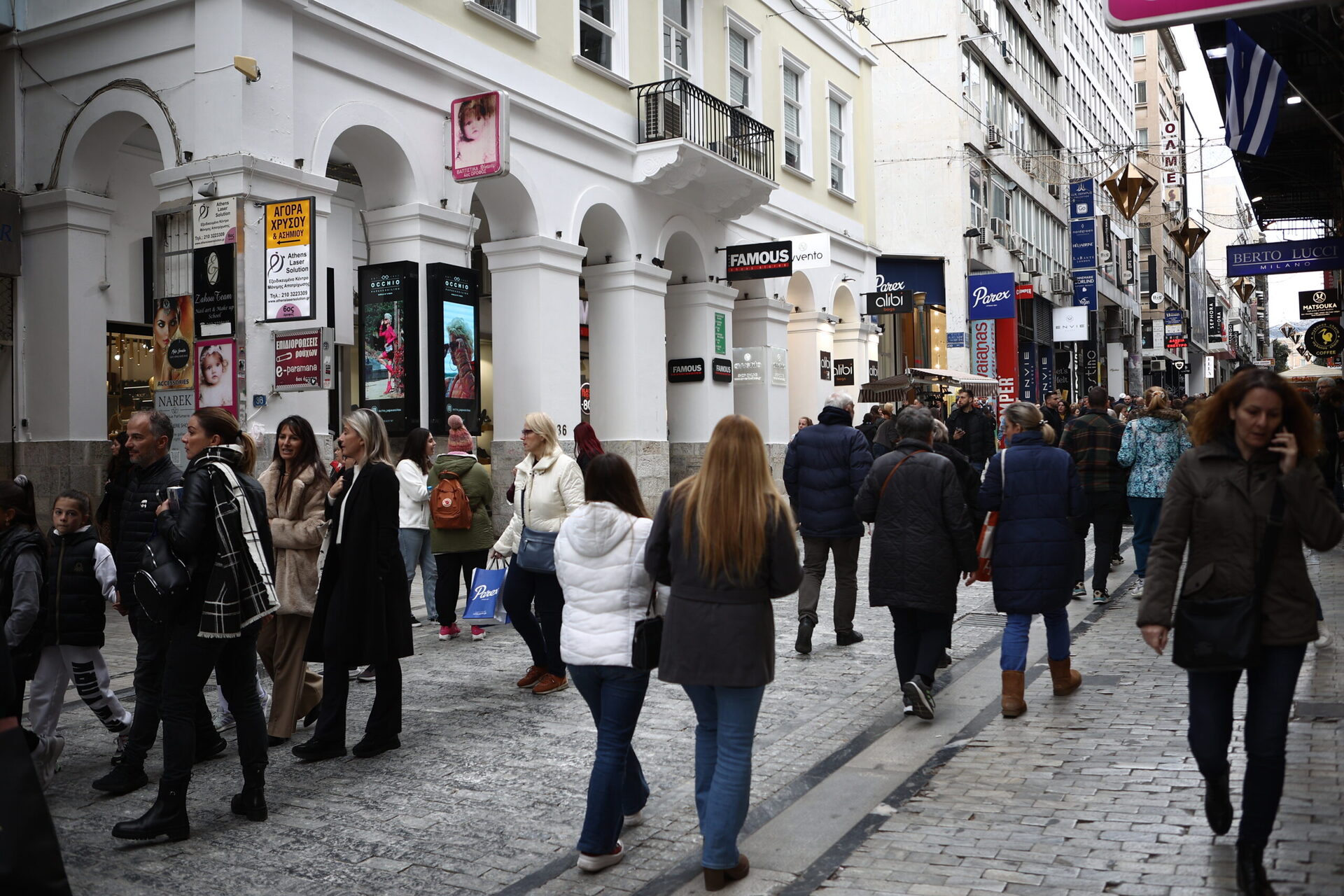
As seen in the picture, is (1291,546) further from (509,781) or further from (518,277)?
(518,277)

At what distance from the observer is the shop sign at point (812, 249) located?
2039 centimetres

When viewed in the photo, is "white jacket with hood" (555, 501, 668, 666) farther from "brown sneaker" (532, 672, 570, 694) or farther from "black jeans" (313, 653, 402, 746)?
"brown sneaker" (532, 672, 570, 694)

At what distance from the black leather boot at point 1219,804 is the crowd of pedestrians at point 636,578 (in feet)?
0.03

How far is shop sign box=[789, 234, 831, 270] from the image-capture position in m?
20.4

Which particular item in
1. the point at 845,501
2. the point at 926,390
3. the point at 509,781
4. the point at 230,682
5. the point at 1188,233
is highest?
the point at 1188,233

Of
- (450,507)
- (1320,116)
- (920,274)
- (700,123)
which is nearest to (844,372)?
(700,123)

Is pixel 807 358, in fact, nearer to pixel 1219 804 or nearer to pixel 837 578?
pixel 837 578

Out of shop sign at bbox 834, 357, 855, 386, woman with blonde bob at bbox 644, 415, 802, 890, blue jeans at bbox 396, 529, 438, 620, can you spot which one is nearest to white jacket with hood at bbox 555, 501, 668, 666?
woman with blonde bob at bbox 644, 415, 802, 890

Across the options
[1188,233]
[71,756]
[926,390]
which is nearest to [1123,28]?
[71,756]

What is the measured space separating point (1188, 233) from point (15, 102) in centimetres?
2010

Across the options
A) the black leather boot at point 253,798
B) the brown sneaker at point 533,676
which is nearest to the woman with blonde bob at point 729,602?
the black leather boot at point 253,798

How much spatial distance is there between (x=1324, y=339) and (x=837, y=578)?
1863cm

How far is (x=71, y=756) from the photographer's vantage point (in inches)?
258

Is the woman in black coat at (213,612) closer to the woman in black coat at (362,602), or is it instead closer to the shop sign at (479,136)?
the woman in black coat at (362,602)
